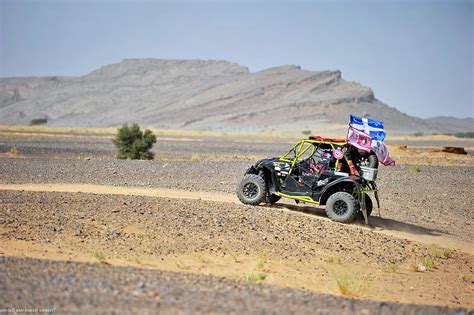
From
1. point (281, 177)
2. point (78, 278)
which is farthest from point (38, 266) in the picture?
point (281, 177)

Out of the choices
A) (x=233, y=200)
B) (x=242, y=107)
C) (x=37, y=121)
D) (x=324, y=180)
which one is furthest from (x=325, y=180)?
(x=242, y=107)

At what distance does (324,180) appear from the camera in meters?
Result: 15.9

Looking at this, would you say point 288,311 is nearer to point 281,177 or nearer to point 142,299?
point 142,299

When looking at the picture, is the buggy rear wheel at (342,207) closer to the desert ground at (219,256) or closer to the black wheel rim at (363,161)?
the desert ground at (219,256)

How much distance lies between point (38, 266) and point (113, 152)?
131 feet

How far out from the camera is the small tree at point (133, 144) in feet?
135

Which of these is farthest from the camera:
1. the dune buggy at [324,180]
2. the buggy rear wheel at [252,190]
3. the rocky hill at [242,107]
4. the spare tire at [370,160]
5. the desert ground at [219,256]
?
the rocky hill at [242,107]

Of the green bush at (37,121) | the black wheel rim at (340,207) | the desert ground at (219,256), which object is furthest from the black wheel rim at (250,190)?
the green bush at (37,121)

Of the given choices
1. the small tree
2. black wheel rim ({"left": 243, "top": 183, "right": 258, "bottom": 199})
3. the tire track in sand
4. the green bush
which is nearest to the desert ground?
the tire track in sand

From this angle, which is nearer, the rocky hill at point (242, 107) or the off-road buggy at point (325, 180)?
the off-road buggy at point (325, 180)

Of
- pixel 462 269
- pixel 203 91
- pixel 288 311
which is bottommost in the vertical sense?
pixel 462 269

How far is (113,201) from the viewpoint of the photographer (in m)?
15.6

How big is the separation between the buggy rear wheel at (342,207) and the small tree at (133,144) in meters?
26.5

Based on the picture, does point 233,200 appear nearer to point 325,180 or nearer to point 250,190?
point 250,190
